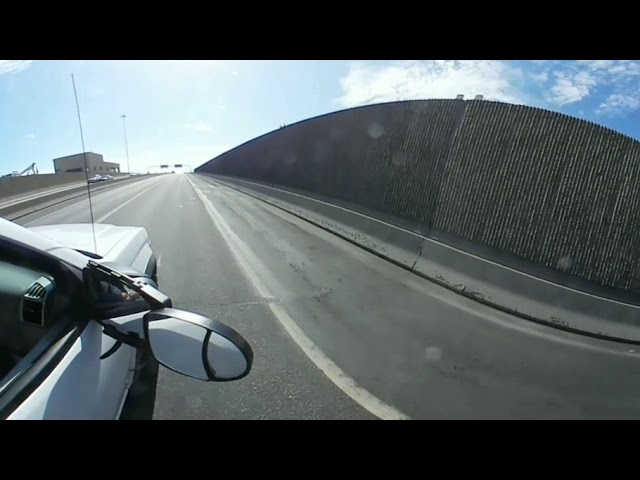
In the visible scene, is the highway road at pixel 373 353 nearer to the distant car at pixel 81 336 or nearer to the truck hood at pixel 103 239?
the truck hood at pixel 103 239

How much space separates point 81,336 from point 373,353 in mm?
3021

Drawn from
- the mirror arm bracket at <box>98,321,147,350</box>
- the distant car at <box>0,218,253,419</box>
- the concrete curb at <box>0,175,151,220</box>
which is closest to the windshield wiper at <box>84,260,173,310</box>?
the distant car at <box>0,218,253,419</box>

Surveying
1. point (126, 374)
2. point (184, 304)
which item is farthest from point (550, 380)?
point (184, 304)

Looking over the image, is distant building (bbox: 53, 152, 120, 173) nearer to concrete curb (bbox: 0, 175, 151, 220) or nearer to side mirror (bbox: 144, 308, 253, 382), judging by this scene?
concrete curb (bbox: 0, 175, 151, 220)

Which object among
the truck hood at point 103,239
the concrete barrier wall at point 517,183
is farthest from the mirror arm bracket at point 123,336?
the concrete barrier wall at point 517,183

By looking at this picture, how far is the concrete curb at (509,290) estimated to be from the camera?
489 cm

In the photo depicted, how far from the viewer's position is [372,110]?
44.4 ft

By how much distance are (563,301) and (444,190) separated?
4.52 metres

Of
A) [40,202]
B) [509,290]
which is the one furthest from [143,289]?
[509,290]

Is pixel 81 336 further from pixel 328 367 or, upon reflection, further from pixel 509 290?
pixel 509 290

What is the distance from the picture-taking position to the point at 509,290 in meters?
5.53

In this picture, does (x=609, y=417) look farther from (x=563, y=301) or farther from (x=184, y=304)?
(x=184, y=304)
